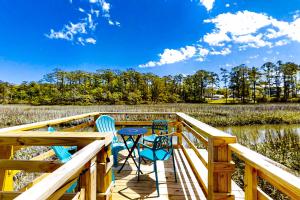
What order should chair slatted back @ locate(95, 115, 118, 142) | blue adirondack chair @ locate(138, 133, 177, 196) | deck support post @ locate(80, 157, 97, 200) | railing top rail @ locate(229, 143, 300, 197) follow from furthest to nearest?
chair slatted back @ locate(95, 115, 118, 142) → blue adirondack chair @ locate(138, 133, 177, 196) → deck support post @ locate(80, 157, 97, 200) → railing top rail @ locate(229, 143, 300, 197)

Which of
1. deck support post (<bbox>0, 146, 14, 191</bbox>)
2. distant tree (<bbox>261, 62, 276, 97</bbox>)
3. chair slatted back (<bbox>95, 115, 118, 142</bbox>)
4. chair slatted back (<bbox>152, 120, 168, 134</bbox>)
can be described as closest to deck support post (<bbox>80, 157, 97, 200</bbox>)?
deck support post (<bbox>0, 146, 14, 191</bbox>)

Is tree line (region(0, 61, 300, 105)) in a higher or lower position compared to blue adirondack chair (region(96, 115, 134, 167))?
higher

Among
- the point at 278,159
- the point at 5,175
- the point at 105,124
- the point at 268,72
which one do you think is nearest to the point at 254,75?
the point at 268,72

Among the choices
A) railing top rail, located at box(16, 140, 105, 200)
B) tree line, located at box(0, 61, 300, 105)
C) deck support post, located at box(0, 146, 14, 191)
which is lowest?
deck support post, located at box(0, 146, 14, 191)

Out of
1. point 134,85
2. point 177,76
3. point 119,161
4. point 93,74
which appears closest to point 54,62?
point 93,74

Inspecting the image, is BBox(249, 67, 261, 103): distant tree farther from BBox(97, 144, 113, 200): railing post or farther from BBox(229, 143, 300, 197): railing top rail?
BBox(97, 144, 113, 200): railing post

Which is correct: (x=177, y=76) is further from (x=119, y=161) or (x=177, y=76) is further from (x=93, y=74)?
(x=119, y=161)

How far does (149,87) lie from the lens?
1866 inches

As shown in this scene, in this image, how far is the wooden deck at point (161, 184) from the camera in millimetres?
2355

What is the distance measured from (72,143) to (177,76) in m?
50.7

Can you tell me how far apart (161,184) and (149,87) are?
4495 centimetres

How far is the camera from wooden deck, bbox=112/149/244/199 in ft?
7.73

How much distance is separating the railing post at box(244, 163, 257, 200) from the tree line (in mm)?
39302

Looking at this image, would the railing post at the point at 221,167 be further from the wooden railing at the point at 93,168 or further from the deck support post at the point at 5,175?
the deck support post at the point at 5,175
